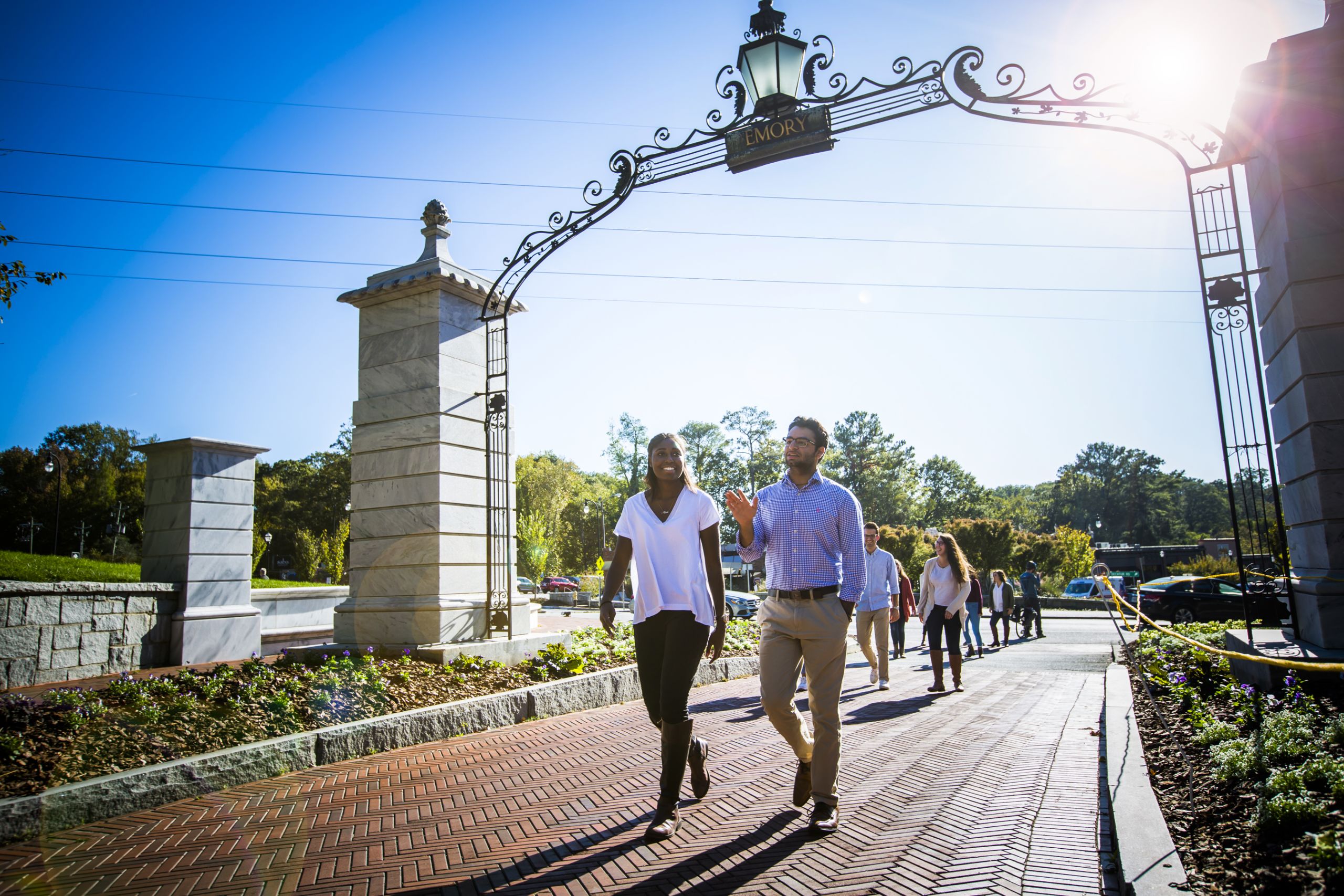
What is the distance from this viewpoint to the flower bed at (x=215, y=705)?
438 cm

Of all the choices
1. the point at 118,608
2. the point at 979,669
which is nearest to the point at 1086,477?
the point at 979,669

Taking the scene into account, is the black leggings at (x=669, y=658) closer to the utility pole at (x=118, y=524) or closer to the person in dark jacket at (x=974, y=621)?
the person in dark jacket at (x=974, y=621)

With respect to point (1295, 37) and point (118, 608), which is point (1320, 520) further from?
point (118, 608)

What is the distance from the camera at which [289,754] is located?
16.5 ft

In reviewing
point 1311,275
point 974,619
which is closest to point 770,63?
point 1311,275

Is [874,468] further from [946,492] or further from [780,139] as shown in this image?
[780,139]

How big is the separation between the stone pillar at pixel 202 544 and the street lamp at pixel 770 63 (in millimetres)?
7589

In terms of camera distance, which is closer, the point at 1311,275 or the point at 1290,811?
the point at 1290,811

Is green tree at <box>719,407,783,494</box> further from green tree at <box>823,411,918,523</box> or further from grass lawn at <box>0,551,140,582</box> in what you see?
grass lawn at <box>0,551,140,582</box>

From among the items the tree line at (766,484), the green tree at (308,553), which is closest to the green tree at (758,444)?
the tree line at (766,484)

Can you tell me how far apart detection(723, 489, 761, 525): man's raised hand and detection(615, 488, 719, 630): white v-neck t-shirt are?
3.8 inches

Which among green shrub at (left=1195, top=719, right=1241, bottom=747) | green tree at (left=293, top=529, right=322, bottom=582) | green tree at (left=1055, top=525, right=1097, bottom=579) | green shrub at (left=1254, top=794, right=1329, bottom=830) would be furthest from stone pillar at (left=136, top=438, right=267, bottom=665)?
green tree at (left=1055, top=525, right=1097, bottom=579)

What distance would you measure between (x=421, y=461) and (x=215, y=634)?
11.5 feet

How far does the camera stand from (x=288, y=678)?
6070 mm
